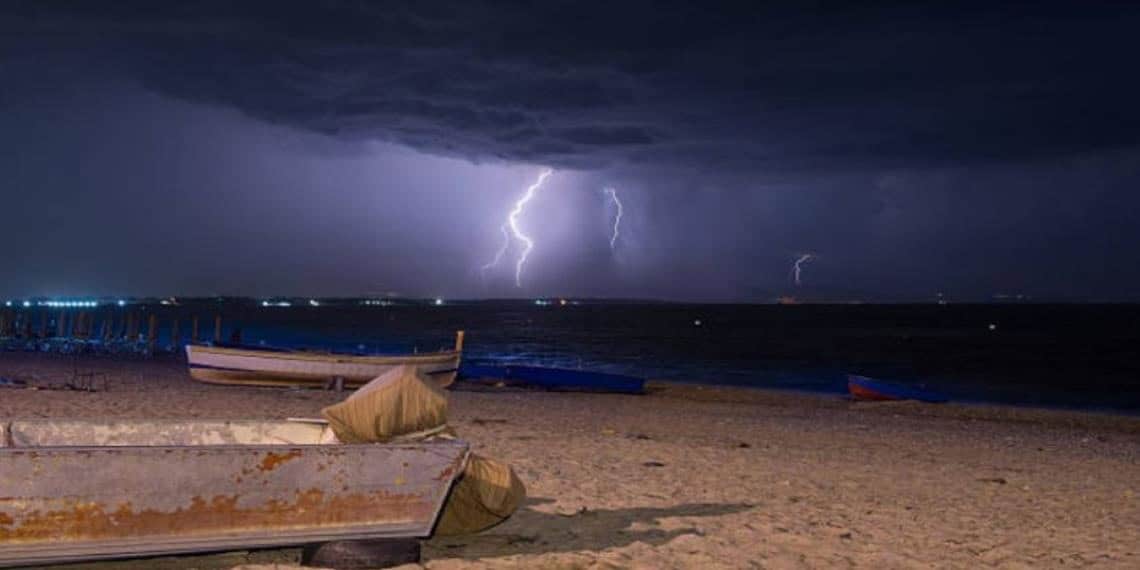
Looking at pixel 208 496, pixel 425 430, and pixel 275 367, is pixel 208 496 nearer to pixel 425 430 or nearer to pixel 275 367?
pixel 425 430

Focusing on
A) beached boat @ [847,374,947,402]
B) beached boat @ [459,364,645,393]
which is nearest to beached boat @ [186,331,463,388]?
beached boat @ [459,364,645,393]

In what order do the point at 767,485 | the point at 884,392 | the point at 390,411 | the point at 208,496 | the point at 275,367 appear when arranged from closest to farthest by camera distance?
the point at 208,496 < the point at 390,411 < the point at 767,485 < the point at 275,367 < the point at 884,392

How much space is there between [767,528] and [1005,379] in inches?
1662

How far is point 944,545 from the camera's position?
777 centimetres

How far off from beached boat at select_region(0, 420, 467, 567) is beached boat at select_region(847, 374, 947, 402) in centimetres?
2427

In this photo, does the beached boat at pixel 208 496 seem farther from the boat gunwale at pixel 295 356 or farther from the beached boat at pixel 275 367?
the boat gunwale at pixel 295 356

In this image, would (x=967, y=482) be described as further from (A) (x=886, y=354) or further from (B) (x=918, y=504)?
(A) (x=886, y=354)

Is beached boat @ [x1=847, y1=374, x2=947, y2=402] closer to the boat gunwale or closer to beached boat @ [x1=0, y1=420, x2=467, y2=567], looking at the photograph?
the boat gunwale

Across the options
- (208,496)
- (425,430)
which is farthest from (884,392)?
(208,496)

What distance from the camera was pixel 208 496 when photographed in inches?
225

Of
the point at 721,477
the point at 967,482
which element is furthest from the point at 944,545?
the point at 967,482

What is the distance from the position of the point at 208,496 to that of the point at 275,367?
68.1 ft

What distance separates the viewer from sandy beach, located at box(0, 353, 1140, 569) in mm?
7266

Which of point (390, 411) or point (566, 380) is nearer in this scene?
point (390, 411)
